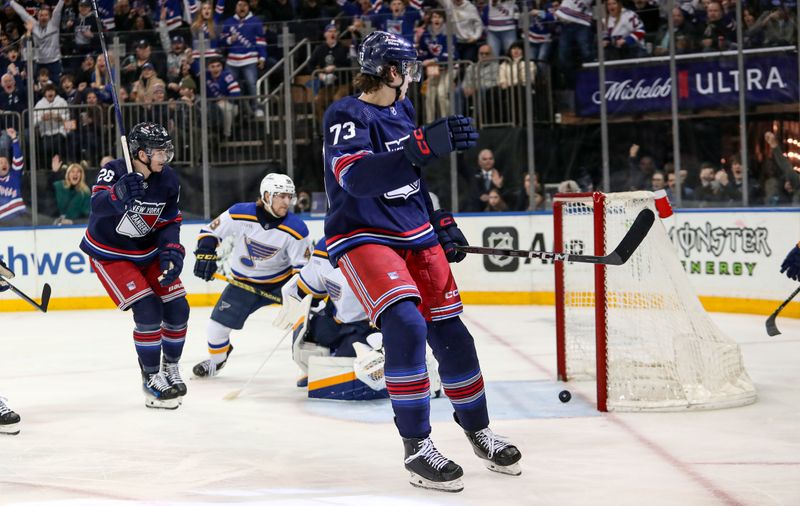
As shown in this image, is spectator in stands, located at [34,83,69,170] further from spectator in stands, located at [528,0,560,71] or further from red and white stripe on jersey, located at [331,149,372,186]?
red and white stripe on jersey, located at [331,149,372,186]

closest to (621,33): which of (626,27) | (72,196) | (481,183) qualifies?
(626,27)

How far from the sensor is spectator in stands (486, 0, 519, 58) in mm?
9391

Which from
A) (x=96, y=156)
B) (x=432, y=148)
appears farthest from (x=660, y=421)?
(x=96, y=156)

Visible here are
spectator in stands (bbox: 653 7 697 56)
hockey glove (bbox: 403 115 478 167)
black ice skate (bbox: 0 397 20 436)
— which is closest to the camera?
hockey glove (bbox: 403 115 478 167)

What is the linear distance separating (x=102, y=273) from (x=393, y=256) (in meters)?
1.98

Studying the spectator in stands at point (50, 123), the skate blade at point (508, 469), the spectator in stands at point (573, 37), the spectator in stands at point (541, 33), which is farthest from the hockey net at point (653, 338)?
the spectator in stands at point (50, 123)

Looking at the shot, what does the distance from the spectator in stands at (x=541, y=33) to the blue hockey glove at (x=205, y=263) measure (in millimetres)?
4598

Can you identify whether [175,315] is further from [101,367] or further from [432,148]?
[432,148]

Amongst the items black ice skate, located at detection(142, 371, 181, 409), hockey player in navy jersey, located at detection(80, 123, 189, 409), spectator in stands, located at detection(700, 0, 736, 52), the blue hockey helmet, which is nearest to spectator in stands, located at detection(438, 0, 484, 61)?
spectator in stands, located at detection(700, 0, 736, 52)

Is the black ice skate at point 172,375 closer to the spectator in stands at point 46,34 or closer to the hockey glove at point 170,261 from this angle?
the hockey glove at point 170,261

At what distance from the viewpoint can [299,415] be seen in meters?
4.57

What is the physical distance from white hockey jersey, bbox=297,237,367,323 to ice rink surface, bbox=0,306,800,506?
40 cm

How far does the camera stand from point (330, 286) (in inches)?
194

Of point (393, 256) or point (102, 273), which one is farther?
point (102, 273)
